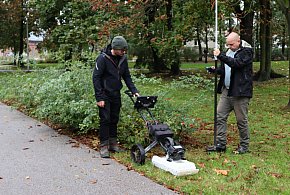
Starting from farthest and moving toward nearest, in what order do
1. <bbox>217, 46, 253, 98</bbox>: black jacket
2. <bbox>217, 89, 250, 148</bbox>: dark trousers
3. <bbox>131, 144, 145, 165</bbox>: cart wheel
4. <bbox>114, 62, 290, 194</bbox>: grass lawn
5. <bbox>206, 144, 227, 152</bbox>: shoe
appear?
<bbox>206, 144, 227, 152</bbox>: shoe, <bbox>217, 89, 250, 148</bbox>: dark trousers, <bbox>217, 46, 253, 98</bbox>: black jacket, <bbox>131, 144, 145, 165</bbox>: cart wheel, <bbox>114, 62, 290, 194</bbox>: grass lawn

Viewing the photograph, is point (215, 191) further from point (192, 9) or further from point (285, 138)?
point (192, 9)

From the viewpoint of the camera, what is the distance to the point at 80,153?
7113mm

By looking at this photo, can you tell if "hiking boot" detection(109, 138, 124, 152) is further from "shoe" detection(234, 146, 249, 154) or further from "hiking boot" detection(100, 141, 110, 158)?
"shoe" detection(234, 146, 249, 154)

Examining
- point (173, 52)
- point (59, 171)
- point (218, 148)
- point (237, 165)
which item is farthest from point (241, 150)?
point (173, 52)

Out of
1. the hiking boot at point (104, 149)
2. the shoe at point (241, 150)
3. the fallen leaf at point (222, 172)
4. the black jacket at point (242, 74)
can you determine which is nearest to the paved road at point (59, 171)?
the hiking boot at point (104, 149)

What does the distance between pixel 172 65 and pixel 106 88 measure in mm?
17751

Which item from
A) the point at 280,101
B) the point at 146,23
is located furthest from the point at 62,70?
the point at 146,23

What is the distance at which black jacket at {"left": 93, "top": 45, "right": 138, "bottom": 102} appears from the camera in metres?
6.86

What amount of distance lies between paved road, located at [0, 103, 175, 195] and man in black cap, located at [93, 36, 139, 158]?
349 mm

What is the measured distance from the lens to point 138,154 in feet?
20.7

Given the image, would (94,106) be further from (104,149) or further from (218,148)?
(218,148)

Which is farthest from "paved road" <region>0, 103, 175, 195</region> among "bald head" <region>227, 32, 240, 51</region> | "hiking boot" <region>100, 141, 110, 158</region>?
"bald head" <region>227, 32, 240, 51</region>

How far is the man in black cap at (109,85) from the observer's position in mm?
6828

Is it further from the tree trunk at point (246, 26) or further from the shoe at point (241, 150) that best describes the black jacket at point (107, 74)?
the tree trunk at point (246, 26)
